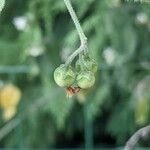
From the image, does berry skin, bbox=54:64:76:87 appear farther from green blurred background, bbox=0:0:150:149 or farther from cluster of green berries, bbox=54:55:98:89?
green blurred background, bbox=0:0:150:149

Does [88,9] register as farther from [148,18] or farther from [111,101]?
[111,101]

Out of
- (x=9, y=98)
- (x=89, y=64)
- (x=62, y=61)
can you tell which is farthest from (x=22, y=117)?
(x=89, y=64)

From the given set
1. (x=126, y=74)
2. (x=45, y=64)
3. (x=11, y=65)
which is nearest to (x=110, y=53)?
(x=126, y=74)

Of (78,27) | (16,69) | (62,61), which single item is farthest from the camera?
(16,69)

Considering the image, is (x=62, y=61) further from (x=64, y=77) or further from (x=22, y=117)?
(x=64, y=77)

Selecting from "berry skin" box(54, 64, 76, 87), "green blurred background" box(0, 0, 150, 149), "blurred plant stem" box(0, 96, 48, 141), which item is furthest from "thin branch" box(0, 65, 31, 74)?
"berry skin" box(54, 64, 76, 87)

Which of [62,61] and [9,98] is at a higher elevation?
[62,61]
